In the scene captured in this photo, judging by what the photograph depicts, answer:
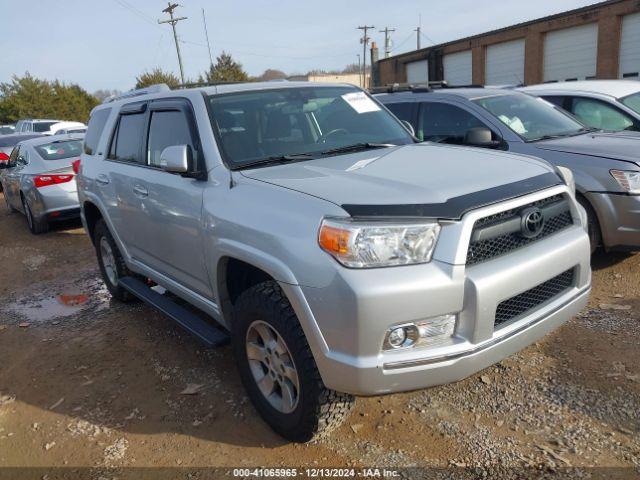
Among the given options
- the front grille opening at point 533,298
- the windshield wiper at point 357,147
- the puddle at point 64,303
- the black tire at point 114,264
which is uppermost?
the windshield wiper at point 357,147

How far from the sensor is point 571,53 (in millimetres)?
21953

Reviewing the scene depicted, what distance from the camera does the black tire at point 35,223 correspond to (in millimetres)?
8844

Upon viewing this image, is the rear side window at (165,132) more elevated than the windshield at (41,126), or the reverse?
the rear side window at (165,132)

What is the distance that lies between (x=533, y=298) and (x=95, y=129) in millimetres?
4540

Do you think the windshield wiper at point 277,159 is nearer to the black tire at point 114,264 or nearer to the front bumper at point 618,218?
the black tire at point 114,264

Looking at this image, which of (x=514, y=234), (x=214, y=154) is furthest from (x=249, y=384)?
(x=514, y=234)

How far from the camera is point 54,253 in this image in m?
7.96

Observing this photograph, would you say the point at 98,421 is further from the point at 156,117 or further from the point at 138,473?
the point at 156,117

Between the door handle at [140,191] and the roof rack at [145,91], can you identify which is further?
the roof rack at [145,91]

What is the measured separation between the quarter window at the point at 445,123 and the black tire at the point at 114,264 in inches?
139

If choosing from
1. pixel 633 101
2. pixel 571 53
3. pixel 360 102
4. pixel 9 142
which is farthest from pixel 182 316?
pixel 571 53

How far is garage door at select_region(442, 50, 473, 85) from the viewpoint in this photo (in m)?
27.5

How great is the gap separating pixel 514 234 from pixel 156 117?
281 centimetres

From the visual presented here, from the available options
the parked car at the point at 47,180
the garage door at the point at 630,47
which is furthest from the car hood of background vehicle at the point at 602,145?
the garage door at the point at 630,47
